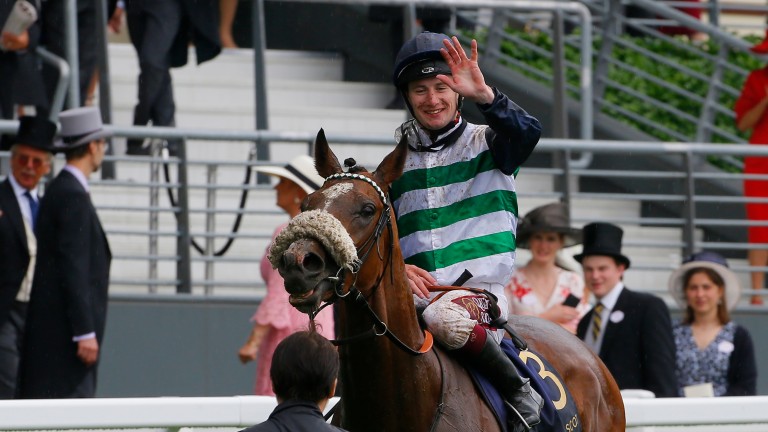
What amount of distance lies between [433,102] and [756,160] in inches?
285

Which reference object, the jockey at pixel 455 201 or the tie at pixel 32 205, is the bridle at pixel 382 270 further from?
the tie at pixel 32 205

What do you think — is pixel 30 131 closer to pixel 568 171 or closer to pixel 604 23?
pixel 568 171

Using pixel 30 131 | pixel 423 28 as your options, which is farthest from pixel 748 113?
pixel 30 131

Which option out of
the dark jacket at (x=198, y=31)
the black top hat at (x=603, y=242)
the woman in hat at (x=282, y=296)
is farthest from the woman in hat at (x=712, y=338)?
the dark jacket at (x=198, y=31)

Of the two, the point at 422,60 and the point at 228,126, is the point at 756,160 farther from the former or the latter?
the point at 422,60

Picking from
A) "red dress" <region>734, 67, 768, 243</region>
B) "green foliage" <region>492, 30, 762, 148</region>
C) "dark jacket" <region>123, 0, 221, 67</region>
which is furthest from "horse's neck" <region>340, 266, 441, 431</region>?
"green foliage" <region>492, 30, 762, 148</region>

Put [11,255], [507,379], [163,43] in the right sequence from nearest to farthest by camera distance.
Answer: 1. [507,379]
2. [11,255]
3. [163,43]

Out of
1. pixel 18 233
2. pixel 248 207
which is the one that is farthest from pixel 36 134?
pixel 248 207

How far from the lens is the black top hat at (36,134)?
8844mm

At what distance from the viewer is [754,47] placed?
12680 mm

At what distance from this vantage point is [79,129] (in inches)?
344

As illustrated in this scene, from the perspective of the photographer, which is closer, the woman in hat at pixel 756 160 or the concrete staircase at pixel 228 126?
the concrete staircase at pixel 228 126

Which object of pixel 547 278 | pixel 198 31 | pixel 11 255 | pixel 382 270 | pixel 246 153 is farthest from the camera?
pixel 246 153

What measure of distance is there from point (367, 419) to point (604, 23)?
9654 mm
